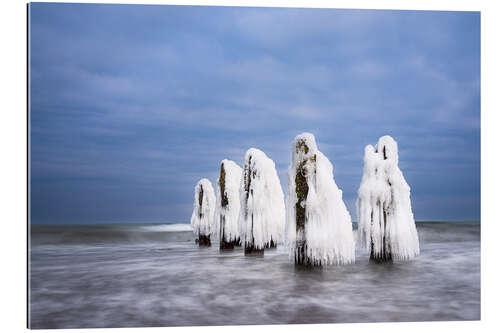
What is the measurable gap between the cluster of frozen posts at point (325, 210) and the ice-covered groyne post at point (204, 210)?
502 centimetres

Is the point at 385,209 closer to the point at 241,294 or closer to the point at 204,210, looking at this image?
the point at 241,294

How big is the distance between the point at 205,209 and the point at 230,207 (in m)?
3.10

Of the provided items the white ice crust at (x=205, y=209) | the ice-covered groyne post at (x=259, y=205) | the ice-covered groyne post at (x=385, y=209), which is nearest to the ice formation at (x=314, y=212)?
the ice-covered groyne post at (x=385, y=209)

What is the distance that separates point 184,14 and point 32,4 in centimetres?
297

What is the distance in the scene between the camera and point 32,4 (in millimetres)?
9539

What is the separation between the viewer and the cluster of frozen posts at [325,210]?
40.7 ft

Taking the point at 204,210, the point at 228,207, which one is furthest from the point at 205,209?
the point at 228,207

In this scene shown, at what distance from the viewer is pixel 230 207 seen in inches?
788

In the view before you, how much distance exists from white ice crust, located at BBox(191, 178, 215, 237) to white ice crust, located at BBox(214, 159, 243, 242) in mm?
2187

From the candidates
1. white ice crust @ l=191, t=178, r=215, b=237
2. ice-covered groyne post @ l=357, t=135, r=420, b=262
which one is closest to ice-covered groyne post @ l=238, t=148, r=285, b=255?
ice-covered groyne post @ l=357, t=135, r=420, b=262

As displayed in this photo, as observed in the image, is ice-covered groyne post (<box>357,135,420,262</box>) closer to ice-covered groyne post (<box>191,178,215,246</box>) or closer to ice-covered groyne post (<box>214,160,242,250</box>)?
ice-covered groyne post (<box>214,160,242,250</box>)

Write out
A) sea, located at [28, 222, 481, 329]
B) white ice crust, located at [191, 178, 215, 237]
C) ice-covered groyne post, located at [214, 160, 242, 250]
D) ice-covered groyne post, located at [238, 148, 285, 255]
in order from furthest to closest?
white ice crust, located at [191, 178, 215, 237] < ice-covered groyne post, located at [214, 160, 242, 250] < ice-covered groyne post, located at [238, 148, 285, 255] < sea, located at [28, 222, 481, 329]

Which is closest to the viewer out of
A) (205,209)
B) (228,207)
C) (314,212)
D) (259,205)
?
(314,212)

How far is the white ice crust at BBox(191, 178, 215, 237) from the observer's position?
2272cm
